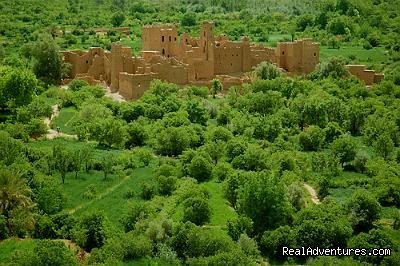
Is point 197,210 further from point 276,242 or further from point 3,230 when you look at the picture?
point 3,230

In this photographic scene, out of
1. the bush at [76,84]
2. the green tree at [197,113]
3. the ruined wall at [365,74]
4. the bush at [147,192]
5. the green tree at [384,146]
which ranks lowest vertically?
the bush at [147,192]

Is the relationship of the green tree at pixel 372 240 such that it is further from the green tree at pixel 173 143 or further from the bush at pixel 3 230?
the green tree at pixel 173 143

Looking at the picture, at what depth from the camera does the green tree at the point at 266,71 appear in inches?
1996

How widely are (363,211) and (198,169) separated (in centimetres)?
838

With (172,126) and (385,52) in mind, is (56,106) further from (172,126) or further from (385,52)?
(385,52)

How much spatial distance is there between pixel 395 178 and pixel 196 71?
69.9 feet

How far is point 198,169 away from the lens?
112ft

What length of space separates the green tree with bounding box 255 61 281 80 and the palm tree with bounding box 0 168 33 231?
84.8 ft

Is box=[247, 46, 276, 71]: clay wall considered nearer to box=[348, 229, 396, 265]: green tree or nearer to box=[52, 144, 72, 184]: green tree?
box=[52, 144, 72, 184]: green tree

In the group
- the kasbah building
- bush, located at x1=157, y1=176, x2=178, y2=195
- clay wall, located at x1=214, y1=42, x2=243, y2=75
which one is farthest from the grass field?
clay wall, located at x1=214, y1=42, x2=243, y2=75

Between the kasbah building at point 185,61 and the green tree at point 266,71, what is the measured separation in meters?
1.05

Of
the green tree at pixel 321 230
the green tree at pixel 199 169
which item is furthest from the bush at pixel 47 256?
the green tree at pixel 199 169

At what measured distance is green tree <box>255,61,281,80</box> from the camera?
50.7m

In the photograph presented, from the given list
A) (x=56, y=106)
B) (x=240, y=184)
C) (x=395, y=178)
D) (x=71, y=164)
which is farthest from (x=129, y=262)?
(x=56, y=106)
